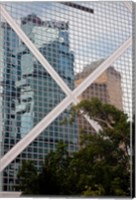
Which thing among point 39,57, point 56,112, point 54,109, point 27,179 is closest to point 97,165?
point 27,179

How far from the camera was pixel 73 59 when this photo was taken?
15641mm

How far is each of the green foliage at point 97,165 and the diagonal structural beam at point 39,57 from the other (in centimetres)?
221

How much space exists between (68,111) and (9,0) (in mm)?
3601

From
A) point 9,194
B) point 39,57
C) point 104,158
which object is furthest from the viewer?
point 39,57

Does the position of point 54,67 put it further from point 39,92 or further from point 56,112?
point 56,112

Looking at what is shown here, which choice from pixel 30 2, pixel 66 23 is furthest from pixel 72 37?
pixel 30 2

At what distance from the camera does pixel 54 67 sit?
577 inches

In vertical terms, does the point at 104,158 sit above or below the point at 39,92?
below

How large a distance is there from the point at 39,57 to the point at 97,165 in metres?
4.73

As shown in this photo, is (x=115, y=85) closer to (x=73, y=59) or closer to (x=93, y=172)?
(x=73, y=59)

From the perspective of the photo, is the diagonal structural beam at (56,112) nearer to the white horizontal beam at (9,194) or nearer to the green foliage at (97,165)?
the white horizontal beam at (9,194)

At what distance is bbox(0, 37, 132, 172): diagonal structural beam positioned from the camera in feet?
43.4

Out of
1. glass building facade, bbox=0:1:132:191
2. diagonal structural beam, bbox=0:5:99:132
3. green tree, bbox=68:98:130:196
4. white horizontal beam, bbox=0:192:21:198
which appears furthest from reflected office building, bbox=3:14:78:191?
green tree, bbox=68:98:130:196

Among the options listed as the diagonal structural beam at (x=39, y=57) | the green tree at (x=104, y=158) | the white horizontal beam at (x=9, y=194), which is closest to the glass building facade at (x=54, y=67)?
the diagonal structural beam at (x=39, y=57)
